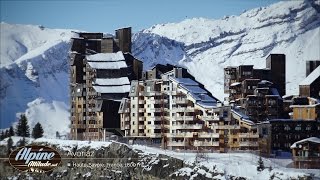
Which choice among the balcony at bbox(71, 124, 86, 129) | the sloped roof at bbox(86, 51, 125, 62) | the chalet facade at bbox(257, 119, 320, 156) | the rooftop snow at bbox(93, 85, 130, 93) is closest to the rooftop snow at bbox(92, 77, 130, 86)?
the rooftop snow at bbox(93, 85, 130, 93)

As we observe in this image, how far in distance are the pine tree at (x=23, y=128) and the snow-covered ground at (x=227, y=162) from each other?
149 mm

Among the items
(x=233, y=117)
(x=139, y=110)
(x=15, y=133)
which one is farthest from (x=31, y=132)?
(x=233, y=117)

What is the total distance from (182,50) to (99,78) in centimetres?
232

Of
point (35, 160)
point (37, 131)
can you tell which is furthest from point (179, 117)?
point (35, 160)

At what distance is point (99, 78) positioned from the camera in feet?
104

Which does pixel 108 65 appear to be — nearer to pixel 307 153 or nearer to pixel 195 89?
pixel 195 89

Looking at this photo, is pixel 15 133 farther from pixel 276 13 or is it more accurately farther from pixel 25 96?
pixel 276 13

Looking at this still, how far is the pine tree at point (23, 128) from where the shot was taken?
31.1m

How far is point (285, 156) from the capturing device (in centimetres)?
3066

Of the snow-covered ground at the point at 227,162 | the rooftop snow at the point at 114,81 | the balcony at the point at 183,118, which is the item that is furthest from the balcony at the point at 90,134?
the balcony at the point at 183,118

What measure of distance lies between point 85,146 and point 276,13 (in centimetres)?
610

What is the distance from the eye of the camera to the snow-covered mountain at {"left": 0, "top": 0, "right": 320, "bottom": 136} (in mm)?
31156

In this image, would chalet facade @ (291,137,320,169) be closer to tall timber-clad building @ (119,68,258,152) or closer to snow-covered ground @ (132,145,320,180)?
snow-covered ground @ (132,145,320,180)

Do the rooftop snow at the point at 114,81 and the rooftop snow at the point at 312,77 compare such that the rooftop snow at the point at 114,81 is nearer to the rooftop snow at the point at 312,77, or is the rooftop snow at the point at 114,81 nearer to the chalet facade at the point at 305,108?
the chalet facade at the point at 305,108
